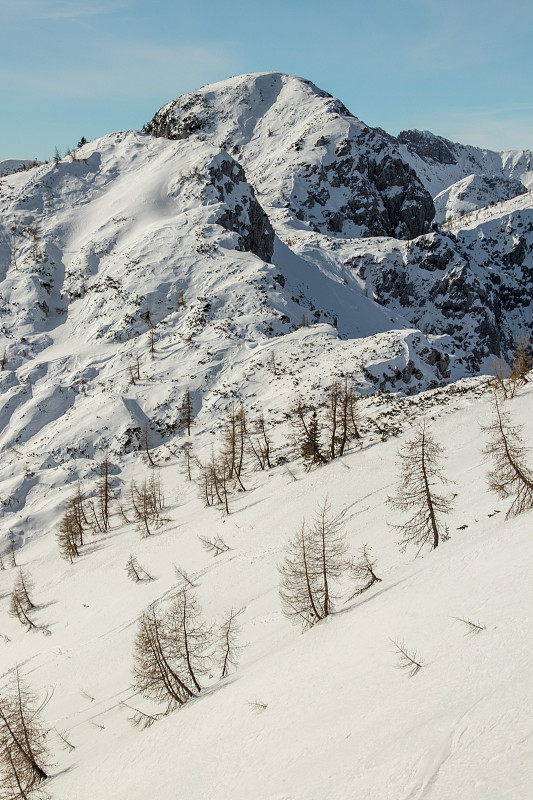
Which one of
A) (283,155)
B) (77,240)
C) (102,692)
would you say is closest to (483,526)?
(102,692)

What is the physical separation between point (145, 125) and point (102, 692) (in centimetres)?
21623

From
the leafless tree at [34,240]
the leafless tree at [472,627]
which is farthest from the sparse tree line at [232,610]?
the leafless tree at [34,240]

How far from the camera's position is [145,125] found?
650 feet

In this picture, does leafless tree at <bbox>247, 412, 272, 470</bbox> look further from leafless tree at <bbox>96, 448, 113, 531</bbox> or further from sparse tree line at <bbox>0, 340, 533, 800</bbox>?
leafless tree at <bbox>96, 448, 113, 531</bbox>

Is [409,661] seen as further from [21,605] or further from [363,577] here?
[21,605]

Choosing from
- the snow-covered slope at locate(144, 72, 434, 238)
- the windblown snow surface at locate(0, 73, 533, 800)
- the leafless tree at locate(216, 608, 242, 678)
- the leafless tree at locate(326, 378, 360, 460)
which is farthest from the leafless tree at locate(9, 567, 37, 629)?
the snow-covered slope at locate(144, 72, 434, 238)

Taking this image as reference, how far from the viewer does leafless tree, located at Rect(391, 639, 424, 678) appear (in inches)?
479

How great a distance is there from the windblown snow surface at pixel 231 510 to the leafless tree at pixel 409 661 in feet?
0.60

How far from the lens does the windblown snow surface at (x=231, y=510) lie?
432 inches

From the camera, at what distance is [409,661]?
499 inches

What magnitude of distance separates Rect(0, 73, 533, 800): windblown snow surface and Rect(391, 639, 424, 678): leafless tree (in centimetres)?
18

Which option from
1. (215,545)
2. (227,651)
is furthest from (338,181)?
(227,651)

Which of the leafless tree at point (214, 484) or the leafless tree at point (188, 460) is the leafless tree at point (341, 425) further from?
the leafless tree at point (188, 460)

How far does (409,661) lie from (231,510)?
3347cm
